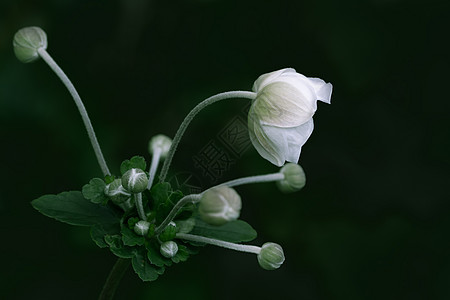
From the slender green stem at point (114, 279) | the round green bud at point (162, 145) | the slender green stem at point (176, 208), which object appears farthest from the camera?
the round green bud at point (162, 145)

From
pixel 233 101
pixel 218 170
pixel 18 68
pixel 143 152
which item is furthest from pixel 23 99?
pixel 218 170

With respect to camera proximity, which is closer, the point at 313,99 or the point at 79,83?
the point at 313,99

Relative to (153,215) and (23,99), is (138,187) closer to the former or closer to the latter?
(153,215)

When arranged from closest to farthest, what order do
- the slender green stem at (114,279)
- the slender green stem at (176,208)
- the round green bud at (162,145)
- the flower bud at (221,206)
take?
the flower bud at (221,206) < the slender green stem at (176,208) < the slender green stem at (114,279) < the round green bud at (162,145)

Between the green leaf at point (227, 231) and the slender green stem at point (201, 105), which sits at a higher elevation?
the slender green stem at point (201, 105)

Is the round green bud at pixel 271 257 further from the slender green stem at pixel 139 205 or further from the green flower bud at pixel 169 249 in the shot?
the slender green stem at pixel 139 205

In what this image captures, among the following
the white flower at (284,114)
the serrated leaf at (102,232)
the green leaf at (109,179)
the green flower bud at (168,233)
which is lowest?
the green flower bud at (168,233)

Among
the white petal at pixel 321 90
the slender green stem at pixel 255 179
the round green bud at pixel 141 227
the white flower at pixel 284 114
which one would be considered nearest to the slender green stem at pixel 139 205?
the round green bud at pixel 141 227
